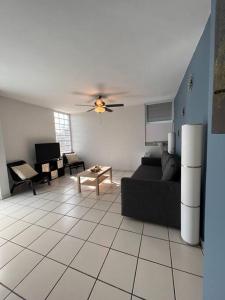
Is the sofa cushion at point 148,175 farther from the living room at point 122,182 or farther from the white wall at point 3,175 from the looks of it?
the white wall at point 3,175

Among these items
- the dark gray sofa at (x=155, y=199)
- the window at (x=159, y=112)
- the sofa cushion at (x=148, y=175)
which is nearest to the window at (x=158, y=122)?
the window at (x=159, y=112)

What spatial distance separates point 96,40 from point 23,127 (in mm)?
3481

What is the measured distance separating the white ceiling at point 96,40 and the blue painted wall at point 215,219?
761 mm

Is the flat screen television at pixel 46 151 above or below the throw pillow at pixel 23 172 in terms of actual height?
above

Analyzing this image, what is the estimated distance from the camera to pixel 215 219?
833mm

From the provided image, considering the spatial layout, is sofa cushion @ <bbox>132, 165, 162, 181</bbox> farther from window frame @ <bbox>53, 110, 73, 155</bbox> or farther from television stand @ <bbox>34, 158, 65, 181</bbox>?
window frame @ <bbox>53, 110, 73, 155</bbox>

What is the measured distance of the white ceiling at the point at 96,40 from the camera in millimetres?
1232

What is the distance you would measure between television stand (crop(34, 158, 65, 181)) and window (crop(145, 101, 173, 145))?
10.5ft

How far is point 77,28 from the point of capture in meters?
1.45

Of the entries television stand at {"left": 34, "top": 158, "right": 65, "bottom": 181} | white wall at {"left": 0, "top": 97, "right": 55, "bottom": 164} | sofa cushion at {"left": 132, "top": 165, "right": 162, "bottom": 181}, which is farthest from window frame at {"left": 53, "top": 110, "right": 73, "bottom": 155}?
sofa cushion at {"left": 132, "top": 165, "right": 162, "bottom": 181}

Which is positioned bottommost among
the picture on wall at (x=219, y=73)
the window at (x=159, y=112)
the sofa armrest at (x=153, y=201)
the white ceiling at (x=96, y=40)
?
the sofa armrest at (x=153, y=201)

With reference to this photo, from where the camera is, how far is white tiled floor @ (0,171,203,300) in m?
1.25

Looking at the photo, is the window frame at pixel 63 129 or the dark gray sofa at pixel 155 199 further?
the window frame at pixel 63 129

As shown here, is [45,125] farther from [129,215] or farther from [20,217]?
[129,215]
